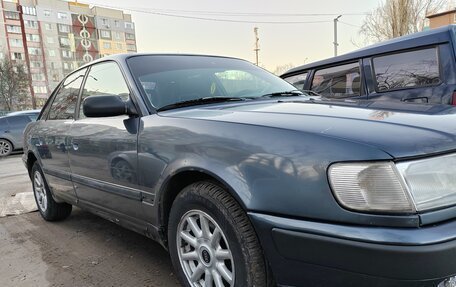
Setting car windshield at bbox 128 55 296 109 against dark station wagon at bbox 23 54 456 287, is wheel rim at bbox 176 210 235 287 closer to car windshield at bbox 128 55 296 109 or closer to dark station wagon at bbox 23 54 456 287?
dark station wagon at bbox 23 54 456 287

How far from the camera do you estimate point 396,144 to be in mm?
1504

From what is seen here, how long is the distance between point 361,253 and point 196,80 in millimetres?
1920

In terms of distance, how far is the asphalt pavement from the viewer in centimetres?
281

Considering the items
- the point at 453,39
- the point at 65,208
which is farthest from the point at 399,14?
the point at 65,208

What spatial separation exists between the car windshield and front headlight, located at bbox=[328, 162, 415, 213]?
138 cm

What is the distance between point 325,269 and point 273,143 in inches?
22.4

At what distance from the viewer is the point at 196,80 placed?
9.73 feet

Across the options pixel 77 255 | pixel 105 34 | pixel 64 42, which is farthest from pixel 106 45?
pixel 77 255

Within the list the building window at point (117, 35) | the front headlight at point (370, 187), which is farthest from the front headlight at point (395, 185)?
the building window at point (117, 35)

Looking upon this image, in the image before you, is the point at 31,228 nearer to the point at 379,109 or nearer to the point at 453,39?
the point at 379,109

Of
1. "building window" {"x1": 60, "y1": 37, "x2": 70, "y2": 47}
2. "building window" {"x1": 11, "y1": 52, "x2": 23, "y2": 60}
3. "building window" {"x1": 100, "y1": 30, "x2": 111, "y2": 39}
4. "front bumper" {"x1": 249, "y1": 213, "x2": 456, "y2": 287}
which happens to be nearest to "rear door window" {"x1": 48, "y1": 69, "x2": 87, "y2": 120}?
"front bumper" {"x1": 249, "y1": 213, "x2": 456, "y2": 287}

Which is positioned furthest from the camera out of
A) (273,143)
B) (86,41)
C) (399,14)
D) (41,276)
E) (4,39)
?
(86,41)

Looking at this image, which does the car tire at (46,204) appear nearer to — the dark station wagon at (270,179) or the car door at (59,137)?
the car door at (59,137)

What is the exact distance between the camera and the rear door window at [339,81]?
4570 mm
